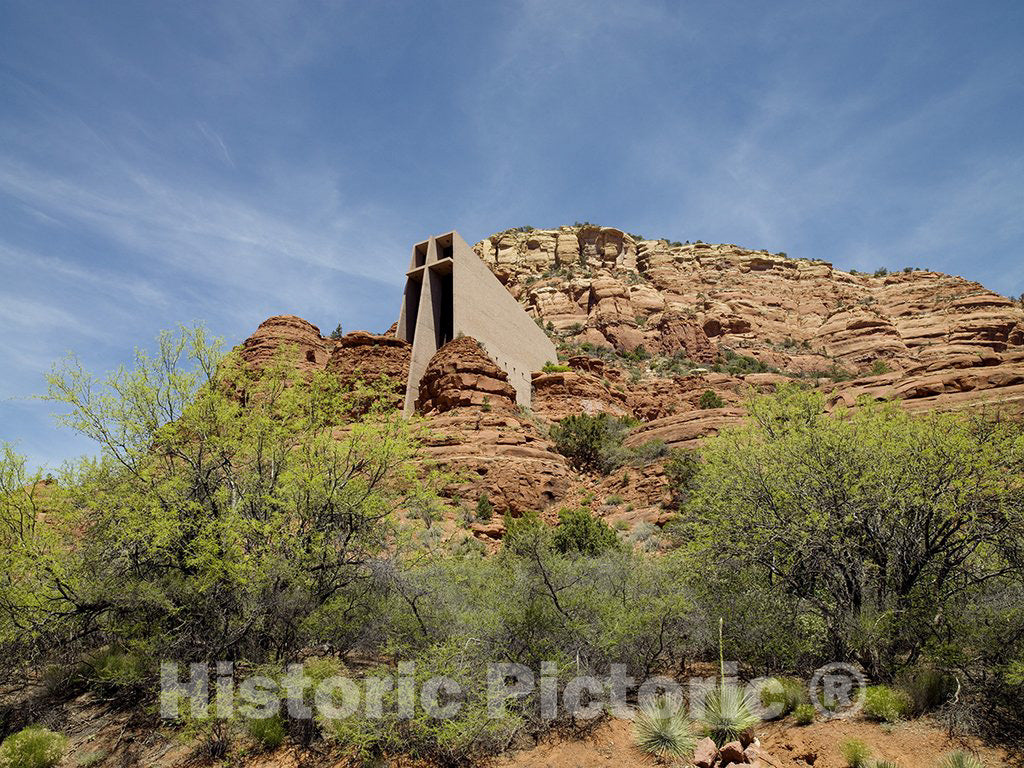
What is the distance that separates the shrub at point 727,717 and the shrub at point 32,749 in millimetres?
9543

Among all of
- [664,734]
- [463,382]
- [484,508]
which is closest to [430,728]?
[664,734]

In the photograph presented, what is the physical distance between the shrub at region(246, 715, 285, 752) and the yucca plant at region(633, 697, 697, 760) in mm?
5227

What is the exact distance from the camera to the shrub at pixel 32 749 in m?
8.43

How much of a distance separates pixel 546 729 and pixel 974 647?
6.36 meters

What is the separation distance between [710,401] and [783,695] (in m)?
26.3

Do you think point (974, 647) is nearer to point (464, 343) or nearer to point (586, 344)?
point (464, 343)

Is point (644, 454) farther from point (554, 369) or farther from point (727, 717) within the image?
point (727, 717)

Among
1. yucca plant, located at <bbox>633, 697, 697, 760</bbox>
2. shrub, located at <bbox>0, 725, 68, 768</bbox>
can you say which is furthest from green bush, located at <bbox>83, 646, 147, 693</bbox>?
yucca plant, located at <bbox>633, 697, 697, 760</bbox>

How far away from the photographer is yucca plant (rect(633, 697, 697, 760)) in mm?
7945

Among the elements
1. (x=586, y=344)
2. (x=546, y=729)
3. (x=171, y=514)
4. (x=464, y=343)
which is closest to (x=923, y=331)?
(x=586, y=344)

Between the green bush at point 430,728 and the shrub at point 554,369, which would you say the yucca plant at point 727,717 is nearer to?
the green bush at point 430,728

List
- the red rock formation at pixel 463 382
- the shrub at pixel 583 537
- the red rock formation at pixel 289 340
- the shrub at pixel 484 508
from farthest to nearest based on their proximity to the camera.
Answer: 1. the red rock formation at pixel 289 340
2. the red rock formation at pixel 463 382
3. the shrub at pixel 484 508
4. the shrub at pixel 583 537

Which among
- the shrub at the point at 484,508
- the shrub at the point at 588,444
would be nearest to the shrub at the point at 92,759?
the shrub at the point at 484,508

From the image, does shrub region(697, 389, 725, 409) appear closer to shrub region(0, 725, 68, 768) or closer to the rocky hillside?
the rocky hillside
